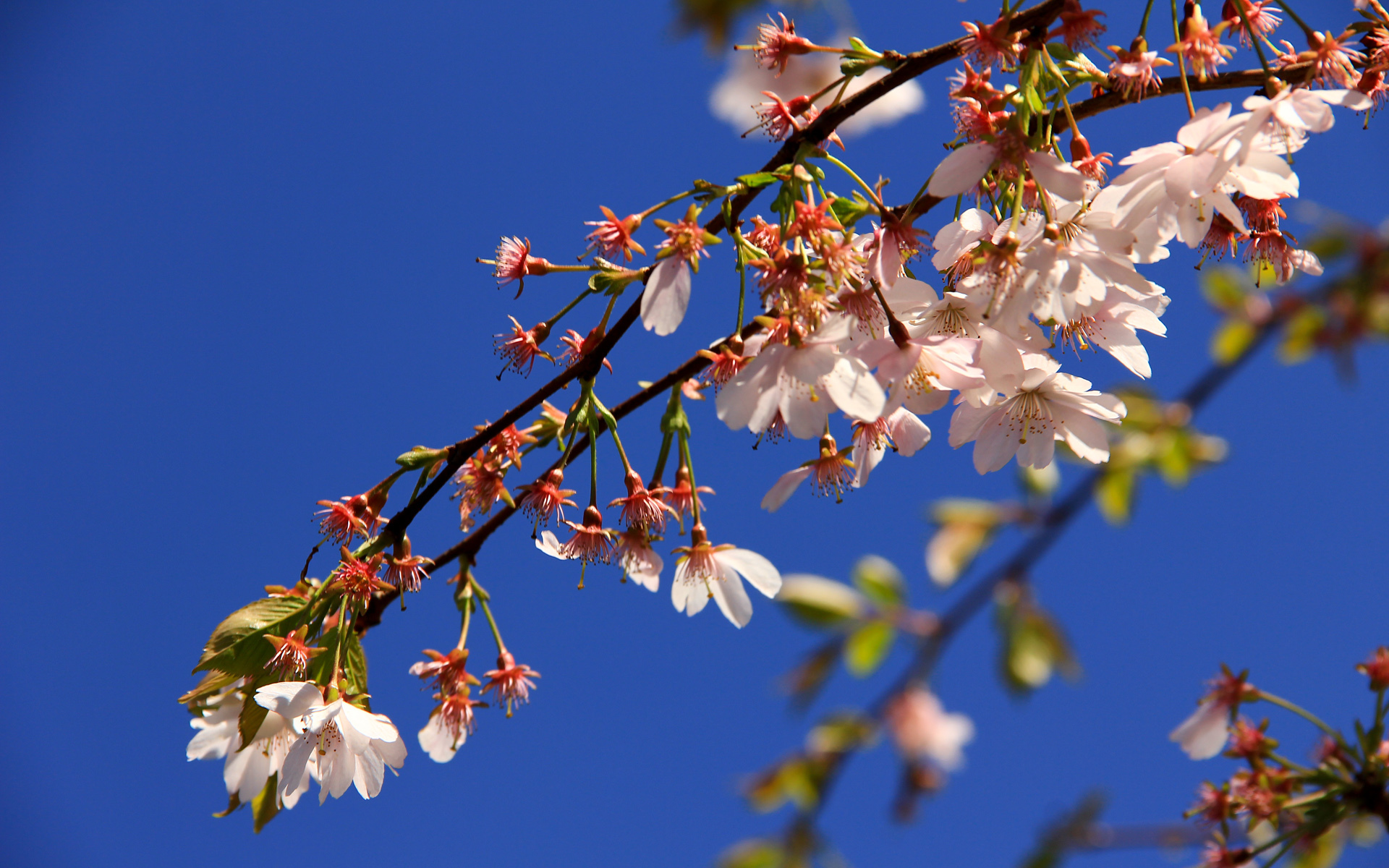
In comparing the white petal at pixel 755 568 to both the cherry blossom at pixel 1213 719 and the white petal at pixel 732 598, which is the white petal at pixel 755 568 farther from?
the cherry blossom at pixel 1213 719

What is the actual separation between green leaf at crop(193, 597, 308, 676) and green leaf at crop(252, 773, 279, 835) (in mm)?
266

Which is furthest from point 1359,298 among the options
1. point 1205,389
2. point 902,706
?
point 902,706

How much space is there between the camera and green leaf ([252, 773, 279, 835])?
1.17m

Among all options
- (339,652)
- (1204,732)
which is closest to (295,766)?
(339,652)

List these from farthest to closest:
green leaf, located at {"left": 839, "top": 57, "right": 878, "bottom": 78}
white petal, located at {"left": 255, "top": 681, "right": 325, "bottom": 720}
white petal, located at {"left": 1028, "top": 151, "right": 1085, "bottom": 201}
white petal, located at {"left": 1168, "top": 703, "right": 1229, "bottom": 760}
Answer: white petal, located at {"left": 1168, "top": 703, "right": 1229, "bottom": 760} < white petal, located at {"left": 255, "top": 681, "right": 325, "bottom": 720} < green leaf, located at {"left": 839, "top": 57, "right": 878, "bottom": 78} < white petal, located at {"left": 1028, "top": 151, "right": 1085, "bottom": 201}

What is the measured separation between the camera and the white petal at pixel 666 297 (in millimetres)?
821

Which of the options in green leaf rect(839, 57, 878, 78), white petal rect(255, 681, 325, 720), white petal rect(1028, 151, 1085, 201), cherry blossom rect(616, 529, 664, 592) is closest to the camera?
white petal rect(1028, 151, 1085, 201)

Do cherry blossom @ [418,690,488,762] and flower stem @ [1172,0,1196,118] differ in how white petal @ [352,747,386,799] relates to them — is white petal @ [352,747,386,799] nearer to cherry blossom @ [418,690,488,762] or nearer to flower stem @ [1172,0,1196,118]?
cherry blossom @ [418,690,488,762]

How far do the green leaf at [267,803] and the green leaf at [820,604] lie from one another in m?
1.29

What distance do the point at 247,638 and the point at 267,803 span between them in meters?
0.33

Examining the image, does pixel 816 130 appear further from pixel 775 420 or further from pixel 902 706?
pixel 902 706

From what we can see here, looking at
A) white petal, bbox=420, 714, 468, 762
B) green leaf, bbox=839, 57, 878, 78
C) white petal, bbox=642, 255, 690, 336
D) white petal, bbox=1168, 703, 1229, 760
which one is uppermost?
green leaf, bbox=839, 57, 878, 78

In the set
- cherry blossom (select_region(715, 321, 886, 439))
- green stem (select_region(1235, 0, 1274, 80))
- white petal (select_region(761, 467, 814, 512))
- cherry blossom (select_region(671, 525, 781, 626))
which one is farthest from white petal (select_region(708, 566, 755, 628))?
green stem (select_region(1235, 0, 1274, 80))

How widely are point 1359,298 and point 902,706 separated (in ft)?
4.89
